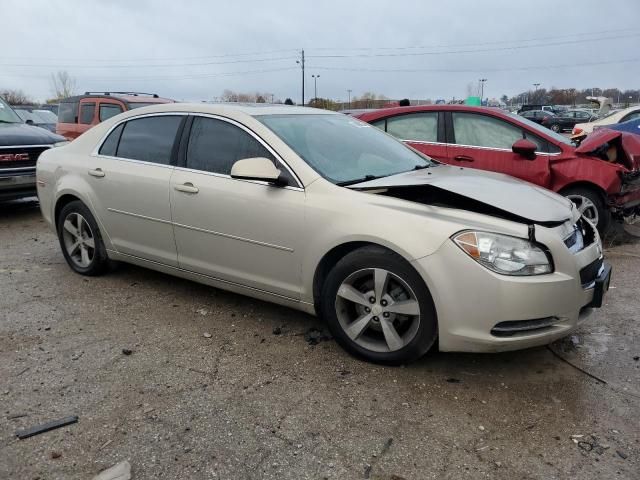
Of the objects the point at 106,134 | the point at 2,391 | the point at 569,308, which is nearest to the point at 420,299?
the point at 569,308

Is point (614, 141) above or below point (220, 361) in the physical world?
above

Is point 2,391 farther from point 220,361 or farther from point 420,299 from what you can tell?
point 420,299

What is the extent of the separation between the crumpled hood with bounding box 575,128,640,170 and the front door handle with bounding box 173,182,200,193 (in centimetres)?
437

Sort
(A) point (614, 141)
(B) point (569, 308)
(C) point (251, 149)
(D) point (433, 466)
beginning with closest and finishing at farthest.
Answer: (D) point (433, 466), (B) point (569, 308), (C) point (251, 149), (A) point (614, 141)

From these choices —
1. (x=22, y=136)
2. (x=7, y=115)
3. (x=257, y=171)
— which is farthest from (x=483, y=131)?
(x=7, y=115)

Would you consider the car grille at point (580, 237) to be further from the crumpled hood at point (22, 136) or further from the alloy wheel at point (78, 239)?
the crumpled hood at point (22, 136)

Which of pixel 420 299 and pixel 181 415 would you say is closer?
pixel 181 415

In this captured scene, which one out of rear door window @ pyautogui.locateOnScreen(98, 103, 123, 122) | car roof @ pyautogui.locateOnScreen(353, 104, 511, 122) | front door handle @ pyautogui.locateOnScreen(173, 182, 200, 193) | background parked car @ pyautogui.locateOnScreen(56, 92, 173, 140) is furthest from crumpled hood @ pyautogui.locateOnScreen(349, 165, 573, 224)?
rear door window @ pyautogui.locateOnScreen(98, 103, 123, 122)

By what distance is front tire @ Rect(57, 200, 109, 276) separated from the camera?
4.74 meters

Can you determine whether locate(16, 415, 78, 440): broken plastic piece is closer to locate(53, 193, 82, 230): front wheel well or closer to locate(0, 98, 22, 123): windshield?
locate(53, 193, 82, 230): front wheel well

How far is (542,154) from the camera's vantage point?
6.12 m

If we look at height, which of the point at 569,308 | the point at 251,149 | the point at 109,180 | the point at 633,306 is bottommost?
the point at 633,306

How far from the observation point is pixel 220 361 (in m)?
3.37

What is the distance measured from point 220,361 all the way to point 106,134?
2.47 m
